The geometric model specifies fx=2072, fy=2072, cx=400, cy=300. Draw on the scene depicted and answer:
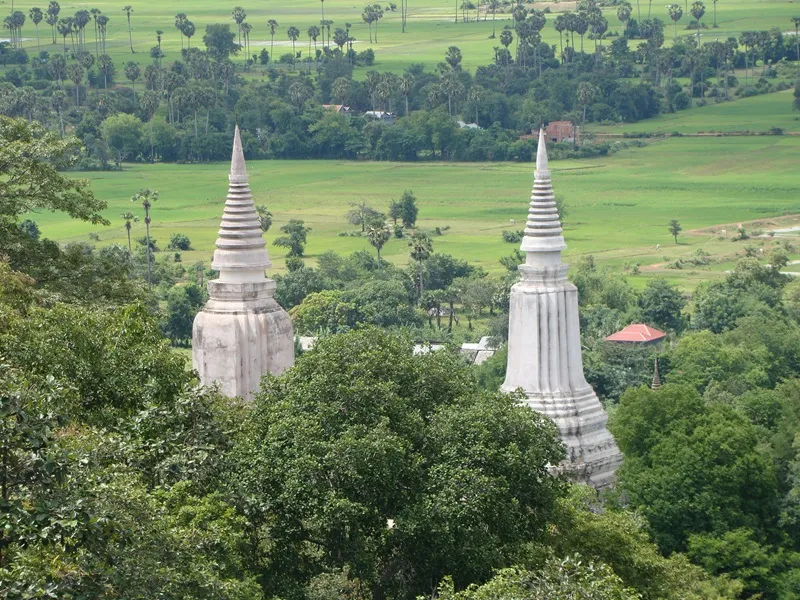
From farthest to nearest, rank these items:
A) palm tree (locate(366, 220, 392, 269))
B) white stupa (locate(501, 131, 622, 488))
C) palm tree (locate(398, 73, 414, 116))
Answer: palm tree (locate(398, 73, 414, 116))
palm tree (locate(366, 220, 392, 269))
white stupa (locate(501, 131, 622, 488))

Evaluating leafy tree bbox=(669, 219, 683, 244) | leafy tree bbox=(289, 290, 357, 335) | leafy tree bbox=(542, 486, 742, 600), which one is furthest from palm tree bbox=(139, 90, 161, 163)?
leafy tree bbox=(542, 486, 742, 600)

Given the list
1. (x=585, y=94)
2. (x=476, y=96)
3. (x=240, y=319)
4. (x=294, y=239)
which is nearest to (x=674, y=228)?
(x=294, y=239)

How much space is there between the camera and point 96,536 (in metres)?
20.9

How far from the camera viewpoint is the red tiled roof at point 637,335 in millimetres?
90375

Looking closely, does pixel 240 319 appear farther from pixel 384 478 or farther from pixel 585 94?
pixel 585 94

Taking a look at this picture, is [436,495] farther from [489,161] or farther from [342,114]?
[342,114]

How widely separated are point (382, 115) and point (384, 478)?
556ft

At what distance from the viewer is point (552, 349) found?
35.9m

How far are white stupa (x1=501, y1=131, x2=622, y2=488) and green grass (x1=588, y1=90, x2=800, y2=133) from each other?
462ft

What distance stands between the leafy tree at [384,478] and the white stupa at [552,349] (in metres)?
7.25

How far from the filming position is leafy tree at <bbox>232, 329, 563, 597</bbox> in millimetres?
26219

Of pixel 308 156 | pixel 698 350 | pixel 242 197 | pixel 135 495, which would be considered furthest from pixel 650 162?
pixel 135 495

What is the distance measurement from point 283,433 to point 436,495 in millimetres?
2125

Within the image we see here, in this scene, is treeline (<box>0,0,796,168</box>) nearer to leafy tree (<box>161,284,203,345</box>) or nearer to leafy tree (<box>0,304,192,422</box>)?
leafy tree (<box>161,284,203,345</box>)
